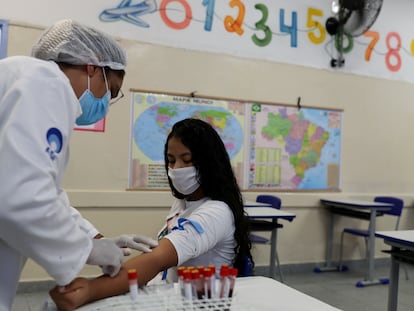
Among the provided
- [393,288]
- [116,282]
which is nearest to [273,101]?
[393,288]

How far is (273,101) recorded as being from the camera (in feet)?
12.9

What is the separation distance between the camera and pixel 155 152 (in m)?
3.46

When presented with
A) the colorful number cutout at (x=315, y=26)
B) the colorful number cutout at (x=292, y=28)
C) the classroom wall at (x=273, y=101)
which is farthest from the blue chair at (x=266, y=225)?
the colorful number cutout at (x=315, y=26)

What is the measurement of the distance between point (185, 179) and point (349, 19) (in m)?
3.34

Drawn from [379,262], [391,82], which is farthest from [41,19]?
[379,262]

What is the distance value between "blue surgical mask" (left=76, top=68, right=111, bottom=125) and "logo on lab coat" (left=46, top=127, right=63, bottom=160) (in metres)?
0.27

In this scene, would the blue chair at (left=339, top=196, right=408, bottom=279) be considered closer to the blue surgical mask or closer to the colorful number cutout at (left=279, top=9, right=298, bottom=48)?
Result: the colorful number cutout at (left=279, top=9, right=298, bottom=48)

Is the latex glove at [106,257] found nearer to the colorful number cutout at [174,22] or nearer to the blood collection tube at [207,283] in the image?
the blood collection tube at [207,283]

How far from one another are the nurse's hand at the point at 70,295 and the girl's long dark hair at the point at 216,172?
585 mm

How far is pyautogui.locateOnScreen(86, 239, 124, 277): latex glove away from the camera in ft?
2.87

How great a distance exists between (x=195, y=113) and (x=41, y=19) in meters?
1.46

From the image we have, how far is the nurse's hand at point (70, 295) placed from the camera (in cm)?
84

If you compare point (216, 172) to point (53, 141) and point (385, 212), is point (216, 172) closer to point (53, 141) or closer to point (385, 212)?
point (53, 141)

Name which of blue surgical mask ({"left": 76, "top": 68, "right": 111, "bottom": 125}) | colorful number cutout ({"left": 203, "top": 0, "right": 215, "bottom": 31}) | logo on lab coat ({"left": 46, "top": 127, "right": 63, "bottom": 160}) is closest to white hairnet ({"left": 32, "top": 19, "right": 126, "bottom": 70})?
blue surgical mask ({"left": 76, "top": 68, "right": 111, "bottom": 125})
